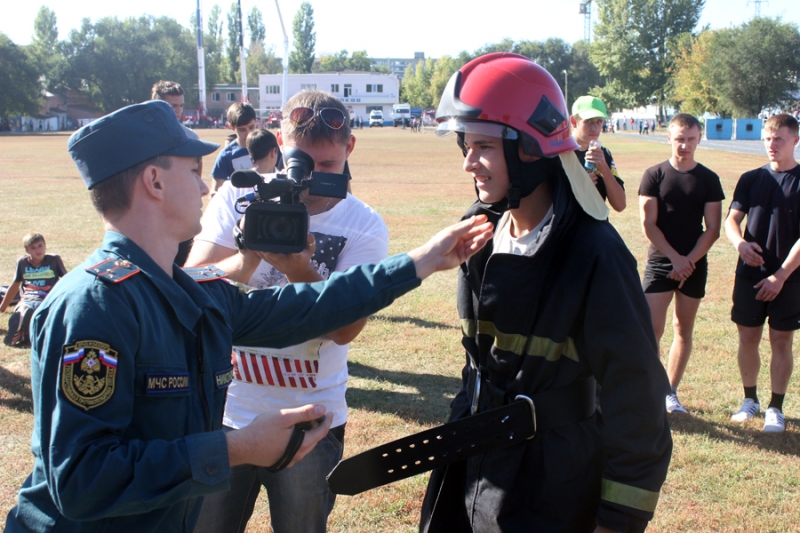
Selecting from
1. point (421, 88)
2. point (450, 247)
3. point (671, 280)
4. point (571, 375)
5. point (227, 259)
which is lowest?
point (671, 280)

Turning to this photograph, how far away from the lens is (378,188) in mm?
23422

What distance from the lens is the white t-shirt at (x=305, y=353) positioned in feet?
9.06

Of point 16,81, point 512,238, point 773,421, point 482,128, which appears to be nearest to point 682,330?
point 773,421

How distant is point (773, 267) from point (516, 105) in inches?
171

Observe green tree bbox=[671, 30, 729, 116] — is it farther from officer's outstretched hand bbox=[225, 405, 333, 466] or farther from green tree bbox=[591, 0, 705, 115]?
officer's outstretched hand bbox=[225, 405, 333, 466]

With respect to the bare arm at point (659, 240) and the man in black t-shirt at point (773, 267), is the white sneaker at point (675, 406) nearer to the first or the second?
the man in black t-shirt at point (773, 267)

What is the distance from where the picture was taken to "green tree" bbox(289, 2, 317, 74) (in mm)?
147125

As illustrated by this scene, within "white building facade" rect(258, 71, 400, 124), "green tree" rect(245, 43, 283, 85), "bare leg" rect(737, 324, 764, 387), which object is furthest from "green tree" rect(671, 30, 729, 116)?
"green tree" rect(245, 43, 283, 85)

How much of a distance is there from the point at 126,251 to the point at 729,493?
4.45 m

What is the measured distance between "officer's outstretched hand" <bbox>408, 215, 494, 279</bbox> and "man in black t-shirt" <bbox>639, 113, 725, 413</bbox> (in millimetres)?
4178

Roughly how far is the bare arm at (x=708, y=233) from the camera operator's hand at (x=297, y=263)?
14.6ft

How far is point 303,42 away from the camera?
148250 millimetres

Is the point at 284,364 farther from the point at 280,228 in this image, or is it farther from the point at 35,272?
the point at 35,272

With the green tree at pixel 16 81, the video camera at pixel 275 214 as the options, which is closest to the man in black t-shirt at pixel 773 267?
the video camera at pixel 275 214
